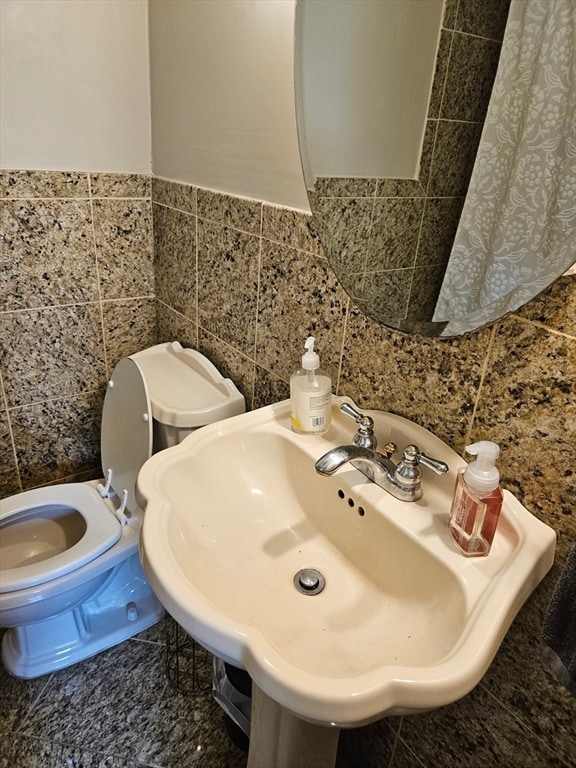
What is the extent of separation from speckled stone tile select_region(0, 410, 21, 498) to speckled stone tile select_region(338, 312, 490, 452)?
115cm

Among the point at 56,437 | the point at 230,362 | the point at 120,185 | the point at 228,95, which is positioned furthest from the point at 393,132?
the point at 56,437

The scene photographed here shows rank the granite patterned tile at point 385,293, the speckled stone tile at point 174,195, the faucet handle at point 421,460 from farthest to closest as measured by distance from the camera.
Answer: the speckled stone tile at point 174,195, the granite patterned tile at point 385,293, the faucet handle at point 421,460

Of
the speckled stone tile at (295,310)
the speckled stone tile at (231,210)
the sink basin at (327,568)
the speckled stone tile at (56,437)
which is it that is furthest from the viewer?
the speckled stone tile at (56,437)

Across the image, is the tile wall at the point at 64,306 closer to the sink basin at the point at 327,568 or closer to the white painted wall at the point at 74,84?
the white painted wall at the point at 74,84

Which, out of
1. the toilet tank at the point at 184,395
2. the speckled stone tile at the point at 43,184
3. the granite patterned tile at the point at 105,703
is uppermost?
the speckled stone tile at the point at 43,184

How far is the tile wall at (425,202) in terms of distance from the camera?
2.27ft

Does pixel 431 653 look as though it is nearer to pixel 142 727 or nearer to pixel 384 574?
pixel 384 574

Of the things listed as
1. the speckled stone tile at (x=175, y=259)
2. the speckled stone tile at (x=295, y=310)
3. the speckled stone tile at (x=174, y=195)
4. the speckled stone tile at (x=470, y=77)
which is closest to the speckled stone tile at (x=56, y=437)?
the speckled stone tile at (x=175, y=259)

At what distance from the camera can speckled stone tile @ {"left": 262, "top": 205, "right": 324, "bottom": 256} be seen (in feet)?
3.27

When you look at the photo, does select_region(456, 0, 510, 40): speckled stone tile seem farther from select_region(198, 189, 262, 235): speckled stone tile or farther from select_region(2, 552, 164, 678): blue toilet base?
select_region(2, 552, 164, 678): blue toilet base

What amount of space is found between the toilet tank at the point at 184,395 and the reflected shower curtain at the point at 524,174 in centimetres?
70

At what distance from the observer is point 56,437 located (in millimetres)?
1691

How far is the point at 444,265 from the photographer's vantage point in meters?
0.79

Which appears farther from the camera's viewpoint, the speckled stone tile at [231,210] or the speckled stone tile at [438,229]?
the speckled stone tile at [231,210]
